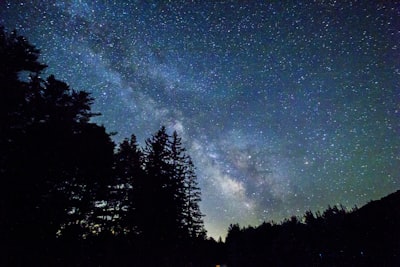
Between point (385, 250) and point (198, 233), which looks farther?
point (198, 233)

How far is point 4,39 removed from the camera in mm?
13977

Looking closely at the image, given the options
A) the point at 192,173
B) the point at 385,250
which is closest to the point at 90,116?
the point at 192,173

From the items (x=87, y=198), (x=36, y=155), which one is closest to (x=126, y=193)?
(x=87, y=198)

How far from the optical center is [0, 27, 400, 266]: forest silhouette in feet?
42.2

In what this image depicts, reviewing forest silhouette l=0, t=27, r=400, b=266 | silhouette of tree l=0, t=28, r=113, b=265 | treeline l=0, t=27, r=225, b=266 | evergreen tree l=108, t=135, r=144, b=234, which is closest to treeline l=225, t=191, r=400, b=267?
forest silhouette l=0, t=27, r=400, b=266

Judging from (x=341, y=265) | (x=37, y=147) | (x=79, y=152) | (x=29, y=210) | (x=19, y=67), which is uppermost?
(x=19, y=67)

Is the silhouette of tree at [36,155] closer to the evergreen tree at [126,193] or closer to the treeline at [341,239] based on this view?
the evergreen tree at [126,193]

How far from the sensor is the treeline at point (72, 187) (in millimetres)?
12625

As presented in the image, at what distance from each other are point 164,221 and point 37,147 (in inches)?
443

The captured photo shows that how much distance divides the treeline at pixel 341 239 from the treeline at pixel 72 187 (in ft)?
61.3

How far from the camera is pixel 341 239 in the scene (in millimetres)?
31641

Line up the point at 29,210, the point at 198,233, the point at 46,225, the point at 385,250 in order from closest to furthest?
the point at 29,210
the point at 46,225
the point at 385,250
the point at 198,233

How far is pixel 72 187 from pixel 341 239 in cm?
3254

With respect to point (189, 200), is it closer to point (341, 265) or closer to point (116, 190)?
point (116, 190)
